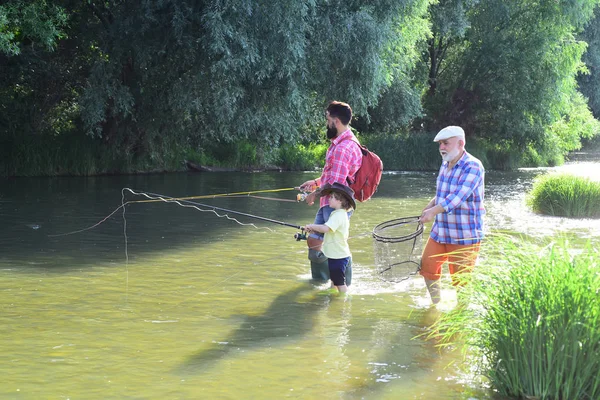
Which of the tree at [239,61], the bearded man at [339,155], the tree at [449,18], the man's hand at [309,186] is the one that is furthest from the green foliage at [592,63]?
the bearded man at [339,155]

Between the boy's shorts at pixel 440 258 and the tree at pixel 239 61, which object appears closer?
the boy's shorts at pixel 440 258

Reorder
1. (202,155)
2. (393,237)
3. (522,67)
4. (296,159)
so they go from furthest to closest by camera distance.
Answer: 1. (522,67)
2. (296,159)
3. (202,155)
4. (393,237)

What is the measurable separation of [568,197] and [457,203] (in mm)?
10192

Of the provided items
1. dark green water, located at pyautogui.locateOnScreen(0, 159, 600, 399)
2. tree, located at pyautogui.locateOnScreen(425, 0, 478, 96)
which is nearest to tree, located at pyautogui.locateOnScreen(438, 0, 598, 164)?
tree, located at pyautogui.locateOnScreen(425, 0, 478, 96)

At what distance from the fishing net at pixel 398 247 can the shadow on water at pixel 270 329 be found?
2.51 ft

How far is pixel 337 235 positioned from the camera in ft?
26.6

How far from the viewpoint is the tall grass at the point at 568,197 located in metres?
16.2

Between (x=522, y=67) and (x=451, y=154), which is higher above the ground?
(x=522, y=67)

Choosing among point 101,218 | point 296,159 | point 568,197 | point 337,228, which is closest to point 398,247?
point 337,228

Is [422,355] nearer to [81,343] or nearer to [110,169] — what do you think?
[81,343]

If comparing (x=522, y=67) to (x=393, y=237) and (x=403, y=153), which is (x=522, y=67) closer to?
(x=403, y=153)

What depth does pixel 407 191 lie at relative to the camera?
73.2 feet

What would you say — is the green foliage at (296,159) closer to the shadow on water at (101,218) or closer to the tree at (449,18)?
the shadow on water at (101,218)

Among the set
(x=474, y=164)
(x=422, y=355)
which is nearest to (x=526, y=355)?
(x=422, y=355)
